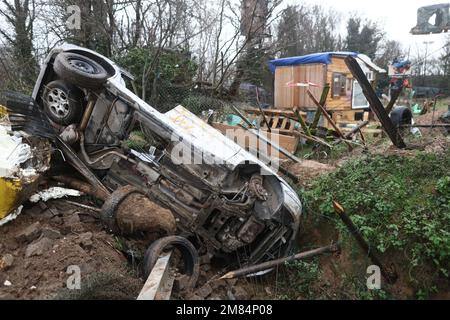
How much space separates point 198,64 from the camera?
1271 cm

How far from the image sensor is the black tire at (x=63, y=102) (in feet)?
16.7

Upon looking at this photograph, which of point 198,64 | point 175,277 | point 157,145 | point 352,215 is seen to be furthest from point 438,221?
point 198,64

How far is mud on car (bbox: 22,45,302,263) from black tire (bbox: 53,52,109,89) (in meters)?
0.01

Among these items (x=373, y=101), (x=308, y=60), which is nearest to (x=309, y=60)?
(x=308, y=60)

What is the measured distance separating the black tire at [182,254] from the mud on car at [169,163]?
30cm

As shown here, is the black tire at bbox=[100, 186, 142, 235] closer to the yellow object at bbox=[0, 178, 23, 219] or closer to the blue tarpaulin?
the yellow object at bbox=[0, 178, 23, 219]

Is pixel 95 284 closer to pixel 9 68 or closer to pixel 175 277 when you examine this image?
pixel 175 277

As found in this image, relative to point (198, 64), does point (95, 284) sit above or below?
below

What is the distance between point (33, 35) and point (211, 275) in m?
11.4

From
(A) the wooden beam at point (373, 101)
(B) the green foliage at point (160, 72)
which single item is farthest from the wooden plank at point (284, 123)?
(A) the wooden beam at point (373, 101)

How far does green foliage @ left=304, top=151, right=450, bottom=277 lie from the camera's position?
4.01m

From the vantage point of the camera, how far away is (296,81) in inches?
599

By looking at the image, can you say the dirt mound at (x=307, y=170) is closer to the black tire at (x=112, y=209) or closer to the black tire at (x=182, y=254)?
the black tire at (x=182, y=254)
